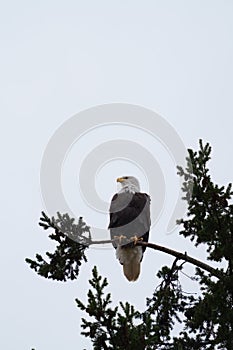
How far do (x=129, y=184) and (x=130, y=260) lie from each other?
1721 mm

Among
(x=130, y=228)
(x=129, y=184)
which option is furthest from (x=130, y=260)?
(x=129, y=184)

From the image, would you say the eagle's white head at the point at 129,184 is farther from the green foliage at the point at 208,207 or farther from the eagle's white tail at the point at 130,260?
the green foliage at the point at 208,207

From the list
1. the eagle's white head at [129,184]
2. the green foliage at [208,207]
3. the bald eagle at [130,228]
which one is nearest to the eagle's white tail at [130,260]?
the bald eagle at [130,228]

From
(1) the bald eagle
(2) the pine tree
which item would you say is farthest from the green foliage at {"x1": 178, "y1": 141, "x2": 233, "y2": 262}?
(1) the bald eagle

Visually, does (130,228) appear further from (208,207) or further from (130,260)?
(208,207)

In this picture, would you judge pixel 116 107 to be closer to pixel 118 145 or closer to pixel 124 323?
pixel 118 145

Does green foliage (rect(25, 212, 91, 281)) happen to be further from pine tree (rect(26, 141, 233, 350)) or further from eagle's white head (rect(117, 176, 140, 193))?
eagle's white head (rect(117, 176, 140, 193))

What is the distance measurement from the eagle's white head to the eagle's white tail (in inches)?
52.2

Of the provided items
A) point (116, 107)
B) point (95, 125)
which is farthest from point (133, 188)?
point (116, 107)

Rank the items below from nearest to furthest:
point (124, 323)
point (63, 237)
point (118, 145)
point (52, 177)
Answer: point (124, 323)
point (63, 237)
point (52, 177)
point (118, 145)

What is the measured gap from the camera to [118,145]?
11.9 m

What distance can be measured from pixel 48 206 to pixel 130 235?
2657 mm

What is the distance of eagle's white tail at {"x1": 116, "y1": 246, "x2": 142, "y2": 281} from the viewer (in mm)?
9828

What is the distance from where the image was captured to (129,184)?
11.0m
